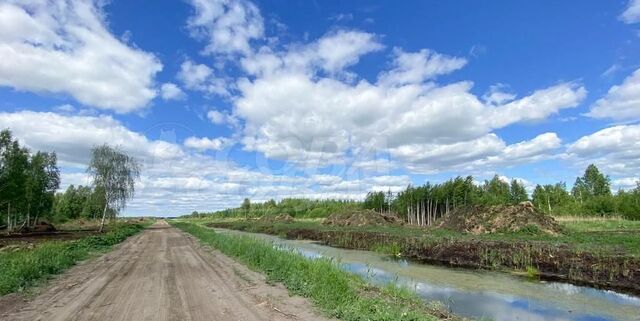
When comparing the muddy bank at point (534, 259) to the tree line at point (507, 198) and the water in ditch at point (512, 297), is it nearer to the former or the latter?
the water in ditch at point (512, 297)

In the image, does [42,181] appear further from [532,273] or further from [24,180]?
[532,273]

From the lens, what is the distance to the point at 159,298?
10.1 m

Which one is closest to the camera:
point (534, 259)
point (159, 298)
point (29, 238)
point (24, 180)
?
point (159, 298)

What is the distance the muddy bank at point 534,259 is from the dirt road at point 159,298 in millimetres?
12574

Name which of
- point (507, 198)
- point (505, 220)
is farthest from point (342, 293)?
point (507, 198)

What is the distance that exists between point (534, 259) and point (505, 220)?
721 inches

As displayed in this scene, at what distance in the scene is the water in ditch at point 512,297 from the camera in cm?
1144

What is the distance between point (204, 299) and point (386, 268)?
1249cm

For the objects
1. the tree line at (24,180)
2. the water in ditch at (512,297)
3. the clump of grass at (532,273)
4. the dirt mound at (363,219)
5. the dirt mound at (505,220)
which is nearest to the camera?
the water in ditch at (512,297)

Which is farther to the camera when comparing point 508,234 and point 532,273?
point 508,234

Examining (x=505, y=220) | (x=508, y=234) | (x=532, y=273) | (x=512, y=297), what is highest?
(x=505, y=220)

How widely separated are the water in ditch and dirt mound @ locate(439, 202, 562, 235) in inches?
712

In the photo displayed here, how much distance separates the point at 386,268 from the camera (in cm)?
2077

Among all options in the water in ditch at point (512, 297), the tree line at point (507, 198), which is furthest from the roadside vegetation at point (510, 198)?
the water in ditch at point (512, 297)
